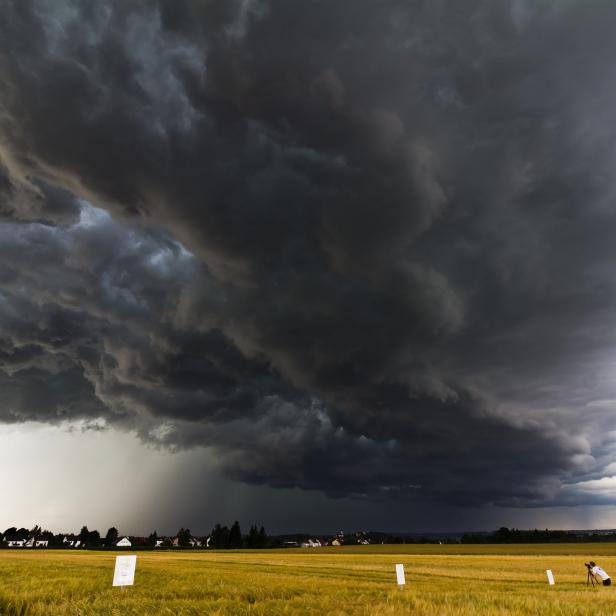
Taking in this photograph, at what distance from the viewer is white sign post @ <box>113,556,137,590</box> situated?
1339cm

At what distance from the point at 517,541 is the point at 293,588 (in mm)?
218678

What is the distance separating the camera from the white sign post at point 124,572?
13.4 m

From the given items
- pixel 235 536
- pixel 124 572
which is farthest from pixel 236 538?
pixel 124 572

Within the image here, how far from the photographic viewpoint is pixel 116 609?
10.1 m

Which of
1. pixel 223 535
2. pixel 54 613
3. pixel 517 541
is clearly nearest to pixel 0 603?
pixel 54 613

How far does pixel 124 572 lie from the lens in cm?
1359

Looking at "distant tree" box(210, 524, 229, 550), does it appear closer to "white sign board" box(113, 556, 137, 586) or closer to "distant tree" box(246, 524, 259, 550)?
"distant tree" box(246, 524, 259, 550)

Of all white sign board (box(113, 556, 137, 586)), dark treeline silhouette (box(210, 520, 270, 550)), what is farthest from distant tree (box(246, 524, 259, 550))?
white sign board (box(113, 556, 137, 586))

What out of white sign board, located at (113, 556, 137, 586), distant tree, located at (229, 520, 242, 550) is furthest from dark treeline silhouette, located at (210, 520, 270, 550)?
white sign board, located at (113, 556, 137, 586)

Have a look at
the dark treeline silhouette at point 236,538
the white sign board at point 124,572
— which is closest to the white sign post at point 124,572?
the white sign board at point 124,572

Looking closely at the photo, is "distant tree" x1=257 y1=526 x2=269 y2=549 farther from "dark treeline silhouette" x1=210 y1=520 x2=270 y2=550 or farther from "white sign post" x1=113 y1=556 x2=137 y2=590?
"white sign post" x1=113 y1=556 x2=137 y2=590

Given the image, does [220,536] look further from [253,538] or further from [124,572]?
[124,572]

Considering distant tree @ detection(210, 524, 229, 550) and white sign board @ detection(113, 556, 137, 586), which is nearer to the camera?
white sign board @ detection(113, 556, 137, 586)

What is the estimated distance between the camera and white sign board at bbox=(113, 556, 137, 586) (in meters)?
13.4
